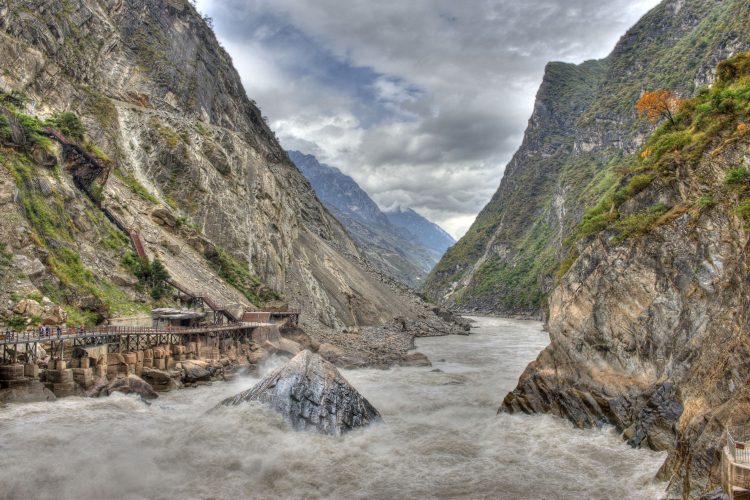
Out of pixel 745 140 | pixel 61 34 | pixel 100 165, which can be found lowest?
pixel 745 140

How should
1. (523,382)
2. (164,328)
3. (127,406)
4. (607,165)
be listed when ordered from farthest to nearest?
(607,165) → (164,328) → (523,382) → (127,406)

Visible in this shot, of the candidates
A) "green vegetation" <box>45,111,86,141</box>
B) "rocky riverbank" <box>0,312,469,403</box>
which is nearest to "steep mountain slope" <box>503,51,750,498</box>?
"rocky riverbank" <box>0,312,469,403</box>

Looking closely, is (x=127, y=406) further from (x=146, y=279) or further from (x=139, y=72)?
(x=139, y=72)

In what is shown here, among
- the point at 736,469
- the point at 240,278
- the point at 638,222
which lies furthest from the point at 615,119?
the point at 736,469

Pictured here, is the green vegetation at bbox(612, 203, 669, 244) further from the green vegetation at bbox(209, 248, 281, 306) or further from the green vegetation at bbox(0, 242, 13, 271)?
the green vegetation at bbox(209, 248, 281, 306)

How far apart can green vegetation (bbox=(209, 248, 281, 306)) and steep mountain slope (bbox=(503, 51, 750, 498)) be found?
40.8m

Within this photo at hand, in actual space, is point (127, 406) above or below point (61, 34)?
below

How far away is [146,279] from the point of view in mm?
49719

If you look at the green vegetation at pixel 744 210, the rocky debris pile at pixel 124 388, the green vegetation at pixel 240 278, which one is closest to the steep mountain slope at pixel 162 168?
the green vegetation at pixel 240 278

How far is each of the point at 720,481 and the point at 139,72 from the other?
308 ft

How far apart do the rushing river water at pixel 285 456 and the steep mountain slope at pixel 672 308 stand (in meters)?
2.20

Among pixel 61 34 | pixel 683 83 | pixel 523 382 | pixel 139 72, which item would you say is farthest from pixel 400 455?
pixel 683 83

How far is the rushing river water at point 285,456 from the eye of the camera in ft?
64.4

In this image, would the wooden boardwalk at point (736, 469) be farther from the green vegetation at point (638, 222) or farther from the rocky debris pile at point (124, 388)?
the rocky debris pile at point (124, 388)
